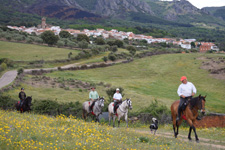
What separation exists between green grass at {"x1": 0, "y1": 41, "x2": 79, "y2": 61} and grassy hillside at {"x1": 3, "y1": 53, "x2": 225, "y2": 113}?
2185 cm

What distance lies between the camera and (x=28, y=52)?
92812 mm

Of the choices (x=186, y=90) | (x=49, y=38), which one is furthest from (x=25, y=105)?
(x=49, y=38)

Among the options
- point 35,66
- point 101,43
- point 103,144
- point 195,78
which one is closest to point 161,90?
point 195,78

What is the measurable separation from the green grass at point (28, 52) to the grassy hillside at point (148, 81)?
21.8 m

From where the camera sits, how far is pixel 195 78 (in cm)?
6856

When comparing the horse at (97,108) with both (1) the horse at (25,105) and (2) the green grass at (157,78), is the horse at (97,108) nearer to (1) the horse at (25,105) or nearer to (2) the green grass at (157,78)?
(1) the horse at (25,105)

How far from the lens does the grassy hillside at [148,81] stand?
41.2m

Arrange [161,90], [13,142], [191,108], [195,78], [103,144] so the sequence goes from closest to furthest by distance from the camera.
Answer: [13,142] → [103,144] → [191,108] → [161,90] → [195,78]

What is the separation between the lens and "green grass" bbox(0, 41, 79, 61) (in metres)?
84.3

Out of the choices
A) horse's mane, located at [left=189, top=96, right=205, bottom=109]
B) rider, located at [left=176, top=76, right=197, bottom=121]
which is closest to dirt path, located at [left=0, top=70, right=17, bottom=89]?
rider, located at [left=176, top=76, right=197, bottom=121]

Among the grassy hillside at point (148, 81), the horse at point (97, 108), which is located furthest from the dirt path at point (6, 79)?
the horse at point (97, 108)

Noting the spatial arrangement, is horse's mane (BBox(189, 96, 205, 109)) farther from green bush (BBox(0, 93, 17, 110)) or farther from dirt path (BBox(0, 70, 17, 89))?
dirt path (BBox(0, 70, 17, 89))

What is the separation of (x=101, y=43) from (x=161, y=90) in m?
83.2

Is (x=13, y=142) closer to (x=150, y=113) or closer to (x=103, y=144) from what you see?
(x=103, y=144)
